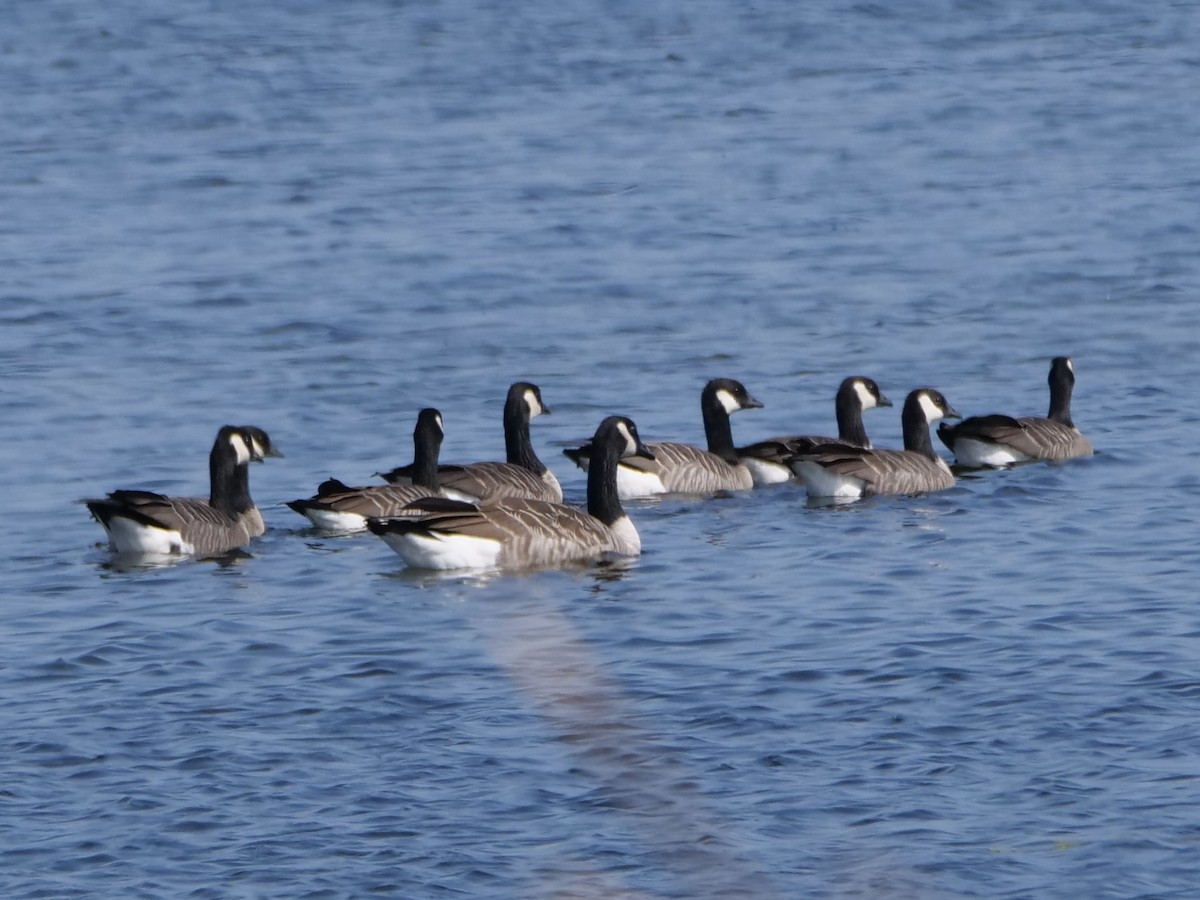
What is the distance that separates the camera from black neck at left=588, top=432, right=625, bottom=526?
50.9ft

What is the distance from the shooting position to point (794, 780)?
9969 mm

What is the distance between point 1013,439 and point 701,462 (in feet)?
8.06

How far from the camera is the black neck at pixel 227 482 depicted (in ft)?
51.6

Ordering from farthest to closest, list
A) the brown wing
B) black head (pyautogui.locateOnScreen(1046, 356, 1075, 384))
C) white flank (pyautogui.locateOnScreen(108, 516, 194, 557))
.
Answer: black head (pyautogui.locateOnScreen(1046, 356, 1075, 384)), the brown wing, white flank (pyautogui.locateOnScreen(108, 516, 194, 557))

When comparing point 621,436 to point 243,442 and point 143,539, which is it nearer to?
point 243,442

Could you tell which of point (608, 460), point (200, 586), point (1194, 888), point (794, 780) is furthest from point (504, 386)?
point (1194, 888)

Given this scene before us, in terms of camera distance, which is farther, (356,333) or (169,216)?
(169,216)

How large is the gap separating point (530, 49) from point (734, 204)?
10.3m

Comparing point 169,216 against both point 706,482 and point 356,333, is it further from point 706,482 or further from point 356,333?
point 706,482

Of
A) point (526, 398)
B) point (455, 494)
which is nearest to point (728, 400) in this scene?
point (526, 398)

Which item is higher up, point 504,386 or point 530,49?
point 530,49

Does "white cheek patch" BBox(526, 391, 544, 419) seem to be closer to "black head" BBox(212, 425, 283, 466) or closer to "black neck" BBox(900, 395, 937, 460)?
"black head" BBox(212, 425, 283, 466)

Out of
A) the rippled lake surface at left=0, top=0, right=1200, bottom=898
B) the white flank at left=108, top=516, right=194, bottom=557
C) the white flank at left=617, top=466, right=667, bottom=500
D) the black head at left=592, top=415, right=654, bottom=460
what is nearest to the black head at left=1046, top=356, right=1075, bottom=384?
the rippled lake surface at left=0, top=0, right=1200, bottom=898

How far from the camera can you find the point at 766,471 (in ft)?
58.1
